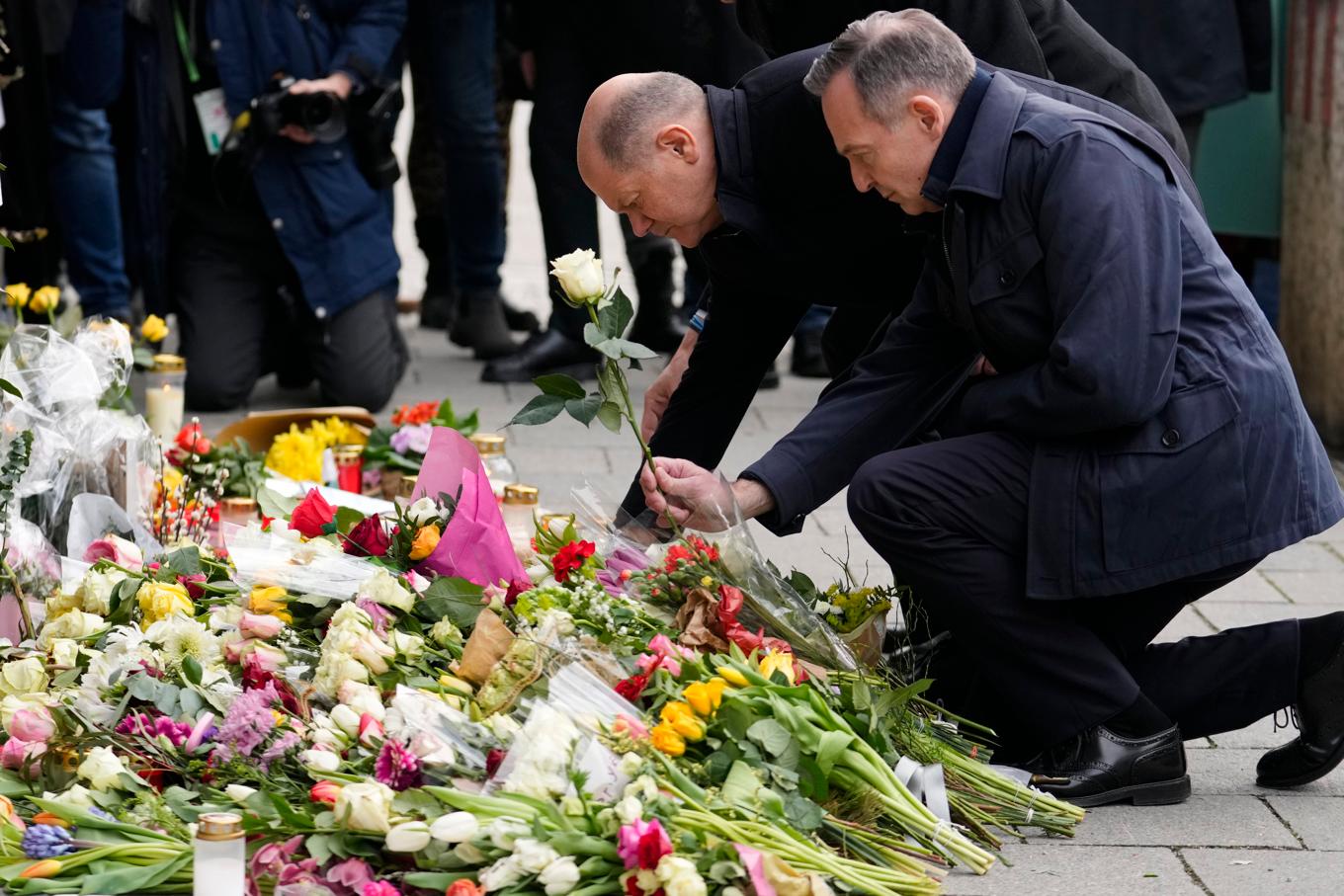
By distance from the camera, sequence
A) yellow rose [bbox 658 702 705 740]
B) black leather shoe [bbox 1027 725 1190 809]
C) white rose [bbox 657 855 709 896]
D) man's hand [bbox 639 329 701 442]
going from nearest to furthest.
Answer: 1. white rose [bbox 657 855 709 896]
2. yellow rose [bbox 658 702 705 740]
3. black leather shoe [bbox 1027 725 1190 809]
4. man's hand [bbox 639 329 701 442]

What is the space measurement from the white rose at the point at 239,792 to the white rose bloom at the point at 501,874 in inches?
14.3

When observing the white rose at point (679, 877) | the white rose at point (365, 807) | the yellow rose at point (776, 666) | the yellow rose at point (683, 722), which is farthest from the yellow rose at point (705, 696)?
the white rose at point (365, 807)

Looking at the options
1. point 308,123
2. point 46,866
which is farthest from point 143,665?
point 308,123

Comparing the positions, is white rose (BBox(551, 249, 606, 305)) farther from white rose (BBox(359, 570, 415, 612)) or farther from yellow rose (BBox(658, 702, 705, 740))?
yellow rose (BBox(658, 702, 705, 740))

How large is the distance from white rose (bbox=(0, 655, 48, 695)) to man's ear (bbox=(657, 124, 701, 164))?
1.34 m

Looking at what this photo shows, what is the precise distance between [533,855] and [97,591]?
3.93 ft

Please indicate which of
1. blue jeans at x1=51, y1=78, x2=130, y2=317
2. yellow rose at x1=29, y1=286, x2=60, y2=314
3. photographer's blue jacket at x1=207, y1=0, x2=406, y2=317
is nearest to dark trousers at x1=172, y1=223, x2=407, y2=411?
photographer's blue jacket at x1=207, y1=0, x2=406, y2=317

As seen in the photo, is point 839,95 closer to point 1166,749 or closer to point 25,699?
point 1166,749

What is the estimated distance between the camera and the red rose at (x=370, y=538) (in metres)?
3.13

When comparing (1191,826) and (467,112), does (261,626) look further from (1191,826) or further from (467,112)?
(467,112)

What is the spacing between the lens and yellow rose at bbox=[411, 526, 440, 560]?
121 inches

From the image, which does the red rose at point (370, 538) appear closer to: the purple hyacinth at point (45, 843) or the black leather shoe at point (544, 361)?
the purple hyacinth at point (45, 843)

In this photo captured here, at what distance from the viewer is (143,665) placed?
2.81m

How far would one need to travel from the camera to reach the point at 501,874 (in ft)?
7.54
